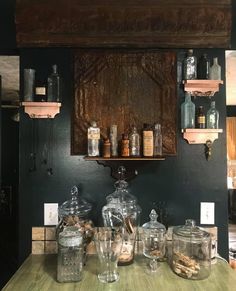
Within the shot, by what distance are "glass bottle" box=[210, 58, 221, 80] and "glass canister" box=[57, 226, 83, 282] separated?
1.23 meters

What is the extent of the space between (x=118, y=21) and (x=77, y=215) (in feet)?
3.92

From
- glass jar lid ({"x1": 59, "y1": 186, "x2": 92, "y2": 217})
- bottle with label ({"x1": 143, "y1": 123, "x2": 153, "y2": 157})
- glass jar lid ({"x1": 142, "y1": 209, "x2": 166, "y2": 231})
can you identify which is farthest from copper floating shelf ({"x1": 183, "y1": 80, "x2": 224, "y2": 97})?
glass jar lid ({"x1": 59, "y1": 186, "x2": 92, "y2": 217})

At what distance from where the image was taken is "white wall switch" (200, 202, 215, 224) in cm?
190

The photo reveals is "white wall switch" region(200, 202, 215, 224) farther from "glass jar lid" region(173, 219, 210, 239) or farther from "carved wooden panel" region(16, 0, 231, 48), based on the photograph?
"carved wooden panel" region(16, 0, 231, 48)

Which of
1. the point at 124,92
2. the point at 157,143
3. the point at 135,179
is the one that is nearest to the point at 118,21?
the point at 124,92

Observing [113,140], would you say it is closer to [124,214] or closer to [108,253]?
[124,214]

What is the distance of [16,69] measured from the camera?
2.95 meters

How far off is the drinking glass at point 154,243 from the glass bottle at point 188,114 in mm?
658

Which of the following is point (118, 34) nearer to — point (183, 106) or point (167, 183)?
point (183, 106)

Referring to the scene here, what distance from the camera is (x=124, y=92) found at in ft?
6.21

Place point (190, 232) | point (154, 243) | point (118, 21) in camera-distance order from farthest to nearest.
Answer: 1. point (118, 21)
2. point (154, 243)
3. point (190, 232)

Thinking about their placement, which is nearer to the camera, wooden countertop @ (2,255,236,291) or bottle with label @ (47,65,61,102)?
wooden countertop @ (2,255,236,291)

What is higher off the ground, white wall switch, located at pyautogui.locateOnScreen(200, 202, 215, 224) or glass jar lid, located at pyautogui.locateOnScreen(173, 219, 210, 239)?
white wall switch, located at pyautogui.locateOnScreen(200, 202, 215, 224)

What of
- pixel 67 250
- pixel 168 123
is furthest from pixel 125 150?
pixel 67 250
